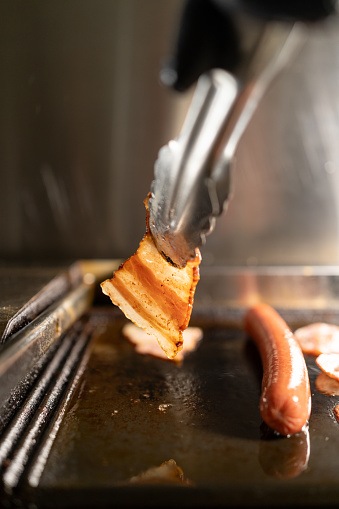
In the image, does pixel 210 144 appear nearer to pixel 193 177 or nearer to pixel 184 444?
pixel 193 177

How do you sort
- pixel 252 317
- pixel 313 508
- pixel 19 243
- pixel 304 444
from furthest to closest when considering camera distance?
pixel 19 243 < pixel 252 317 < pixel 304 444 < pixel 313 508

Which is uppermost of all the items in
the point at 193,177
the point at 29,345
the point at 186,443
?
the point at 193,177

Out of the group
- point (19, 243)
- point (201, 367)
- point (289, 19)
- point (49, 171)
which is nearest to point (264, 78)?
point (289, 19)

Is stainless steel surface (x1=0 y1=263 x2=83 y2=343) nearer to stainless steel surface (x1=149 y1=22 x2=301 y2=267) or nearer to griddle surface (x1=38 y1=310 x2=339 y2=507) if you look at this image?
griddle surface (x1=38 y1=310 x2=339 y2=507)

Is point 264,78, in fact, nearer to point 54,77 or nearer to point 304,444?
point 304,444

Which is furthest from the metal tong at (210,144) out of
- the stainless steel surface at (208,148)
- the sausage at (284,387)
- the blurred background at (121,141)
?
the blurred background at (121,141)

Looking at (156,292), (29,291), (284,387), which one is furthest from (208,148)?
(29,291)
